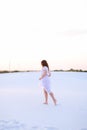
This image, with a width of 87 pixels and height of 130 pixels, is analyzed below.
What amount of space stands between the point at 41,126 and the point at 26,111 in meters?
1.97

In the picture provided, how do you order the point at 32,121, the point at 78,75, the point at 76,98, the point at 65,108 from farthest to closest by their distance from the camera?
1. the point at 78,75
2. the point at 76,98
3. the point at 65,108
4. the point at 32,121

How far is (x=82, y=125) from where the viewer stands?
24.2ft

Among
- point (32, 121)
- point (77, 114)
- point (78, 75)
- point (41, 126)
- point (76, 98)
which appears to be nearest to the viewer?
point (41, 126)

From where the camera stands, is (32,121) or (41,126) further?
(32,121)

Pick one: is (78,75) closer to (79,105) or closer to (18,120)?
(79,105)

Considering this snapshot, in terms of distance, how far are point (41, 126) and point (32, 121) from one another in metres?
0.62

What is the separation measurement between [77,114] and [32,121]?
1.44m

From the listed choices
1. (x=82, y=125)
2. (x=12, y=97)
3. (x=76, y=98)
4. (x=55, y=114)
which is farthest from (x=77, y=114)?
(x=12, y=97)

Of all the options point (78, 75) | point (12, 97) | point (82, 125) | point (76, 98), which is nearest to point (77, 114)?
point (82, 125)

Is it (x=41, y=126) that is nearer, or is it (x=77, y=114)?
(x=41, y=126)

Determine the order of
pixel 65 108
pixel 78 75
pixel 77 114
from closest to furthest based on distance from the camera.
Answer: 1. pixel 77 114
2. pixel 65 108
3. pixel 78 75

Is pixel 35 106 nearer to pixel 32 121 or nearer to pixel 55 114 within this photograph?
pixel 55 114

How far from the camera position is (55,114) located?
344 inches

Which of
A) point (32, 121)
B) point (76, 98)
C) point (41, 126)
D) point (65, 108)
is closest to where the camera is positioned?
point (41, 126)
